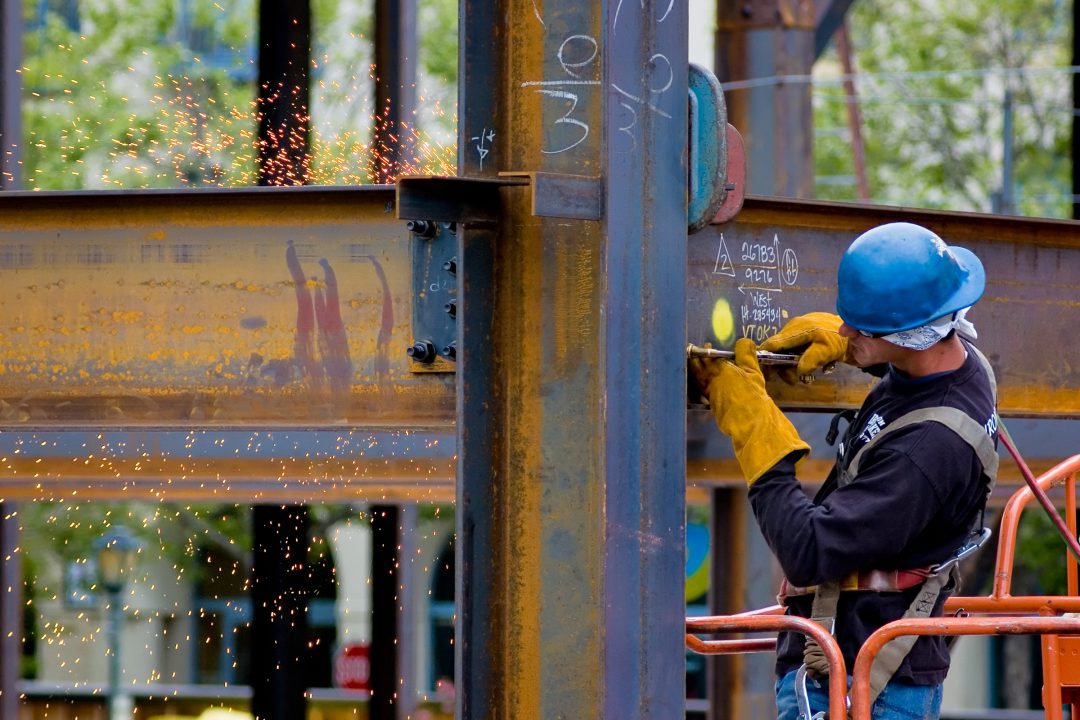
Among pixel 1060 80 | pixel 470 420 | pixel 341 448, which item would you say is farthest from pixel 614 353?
pixel 1060 80

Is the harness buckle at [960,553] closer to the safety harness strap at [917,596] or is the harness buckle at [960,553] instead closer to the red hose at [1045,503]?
the safety harness strap at [917,596]

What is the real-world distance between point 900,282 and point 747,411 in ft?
1.41

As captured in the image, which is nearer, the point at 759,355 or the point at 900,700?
the point at 900,700

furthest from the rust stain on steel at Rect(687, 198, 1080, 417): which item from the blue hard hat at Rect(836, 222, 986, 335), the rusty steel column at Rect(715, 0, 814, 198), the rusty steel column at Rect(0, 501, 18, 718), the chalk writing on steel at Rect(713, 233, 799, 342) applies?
the rusty steel column at Rect(0, 501, 18, 718)

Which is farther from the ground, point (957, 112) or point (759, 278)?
point (957, 112)

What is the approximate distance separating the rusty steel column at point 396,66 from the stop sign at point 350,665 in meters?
16.3

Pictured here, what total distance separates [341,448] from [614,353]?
11.0 ft

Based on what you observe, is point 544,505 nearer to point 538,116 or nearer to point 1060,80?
point 538,116

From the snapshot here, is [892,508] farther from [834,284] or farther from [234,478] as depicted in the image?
[234,478]

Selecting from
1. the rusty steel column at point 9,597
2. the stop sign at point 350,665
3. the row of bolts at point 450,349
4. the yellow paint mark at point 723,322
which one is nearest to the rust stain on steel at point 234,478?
the rusty steel column at point 9,597

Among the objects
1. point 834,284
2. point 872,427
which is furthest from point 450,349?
point 834,284

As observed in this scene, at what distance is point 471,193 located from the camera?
10.9ft

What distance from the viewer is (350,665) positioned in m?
27.7

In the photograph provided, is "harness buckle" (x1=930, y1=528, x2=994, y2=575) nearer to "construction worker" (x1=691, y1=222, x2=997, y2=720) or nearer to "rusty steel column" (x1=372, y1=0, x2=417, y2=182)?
"construction worker" (x1=691, y1=222, x2=997, y2=720)
